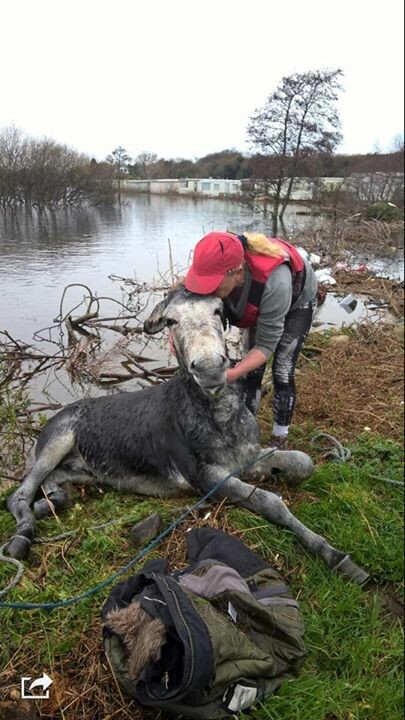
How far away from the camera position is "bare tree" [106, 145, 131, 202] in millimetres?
6658

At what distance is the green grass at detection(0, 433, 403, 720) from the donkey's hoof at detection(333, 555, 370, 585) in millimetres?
51

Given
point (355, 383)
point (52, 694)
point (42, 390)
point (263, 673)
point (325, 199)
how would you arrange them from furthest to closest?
point (325, 199) → point (42, 390) → point (355, 383) → point (52, 694) → point (263, 673)

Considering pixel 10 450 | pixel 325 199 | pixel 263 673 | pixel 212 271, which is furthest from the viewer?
pixel 325 199

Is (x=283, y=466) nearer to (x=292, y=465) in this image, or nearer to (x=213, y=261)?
(x=292, y=465)

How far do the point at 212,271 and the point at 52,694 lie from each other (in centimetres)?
253

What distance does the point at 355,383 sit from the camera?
4.73 meters

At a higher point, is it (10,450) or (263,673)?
(263,673)

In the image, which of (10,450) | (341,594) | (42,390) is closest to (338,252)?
(42,390)

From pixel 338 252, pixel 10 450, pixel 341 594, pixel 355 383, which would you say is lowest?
pixel 10 450

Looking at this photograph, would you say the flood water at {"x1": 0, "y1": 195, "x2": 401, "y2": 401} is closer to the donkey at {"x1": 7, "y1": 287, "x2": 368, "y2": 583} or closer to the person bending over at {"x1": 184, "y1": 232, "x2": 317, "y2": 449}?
the person bending over at {"x1": 184, "y1": 232, "x2": 317, "y2": 449}

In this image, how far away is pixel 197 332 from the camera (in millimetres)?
3281

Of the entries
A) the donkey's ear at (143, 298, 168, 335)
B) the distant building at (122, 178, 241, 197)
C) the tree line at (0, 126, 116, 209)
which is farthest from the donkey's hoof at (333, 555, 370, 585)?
the distant building at (122, 178, 241, 197)

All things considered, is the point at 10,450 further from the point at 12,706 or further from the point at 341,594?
the point at 341,594

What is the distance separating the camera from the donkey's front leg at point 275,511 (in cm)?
293
